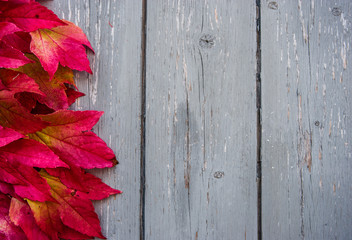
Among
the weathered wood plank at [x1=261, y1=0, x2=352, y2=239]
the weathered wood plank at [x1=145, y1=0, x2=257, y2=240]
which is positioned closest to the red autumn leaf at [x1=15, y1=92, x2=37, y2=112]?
the weathered wood plank at [x1=145, y1=0, x2=257, y2=240]

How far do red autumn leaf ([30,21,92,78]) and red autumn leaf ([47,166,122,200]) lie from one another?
188 mm

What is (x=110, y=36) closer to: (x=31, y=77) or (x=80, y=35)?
(x=80, y=35)

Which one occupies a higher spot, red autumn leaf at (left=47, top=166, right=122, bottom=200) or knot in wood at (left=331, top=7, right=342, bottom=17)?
knot in wood at (left=331, top=7, right=342, bottom=17)

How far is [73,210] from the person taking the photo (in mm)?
538

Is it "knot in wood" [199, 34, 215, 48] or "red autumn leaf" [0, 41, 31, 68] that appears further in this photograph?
"knot in wood" [199, 34, 215, 48]

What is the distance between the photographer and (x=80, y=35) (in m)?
0.56

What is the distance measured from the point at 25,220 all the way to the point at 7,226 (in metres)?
0.04

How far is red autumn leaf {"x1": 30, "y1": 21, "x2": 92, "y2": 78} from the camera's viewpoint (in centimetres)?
52

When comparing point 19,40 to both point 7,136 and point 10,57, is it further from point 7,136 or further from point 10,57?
point 7,136

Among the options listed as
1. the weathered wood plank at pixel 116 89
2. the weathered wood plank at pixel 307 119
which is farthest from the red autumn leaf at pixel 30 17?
the weathered wood plank at pixel 307 119

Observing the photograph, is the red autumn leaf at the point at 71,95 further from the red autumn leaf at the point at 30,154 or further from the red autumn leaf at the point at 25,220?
the red autumn leaf at the point at 25,220

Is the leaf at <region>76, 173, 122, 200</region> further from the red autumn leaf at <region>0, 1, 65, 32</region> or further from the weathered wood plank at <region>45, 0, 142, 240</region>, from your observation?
the red autumn leaf at <region>0, 1, 65, 32</region>

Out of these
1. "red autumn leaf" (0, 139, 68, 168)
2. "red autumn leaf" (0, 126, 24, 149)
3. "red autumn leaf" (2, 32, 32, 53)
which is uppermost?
"red autumn leaf" (2, 32, 32, 53)

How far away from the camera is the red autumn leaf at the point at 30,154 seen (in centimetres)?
50
